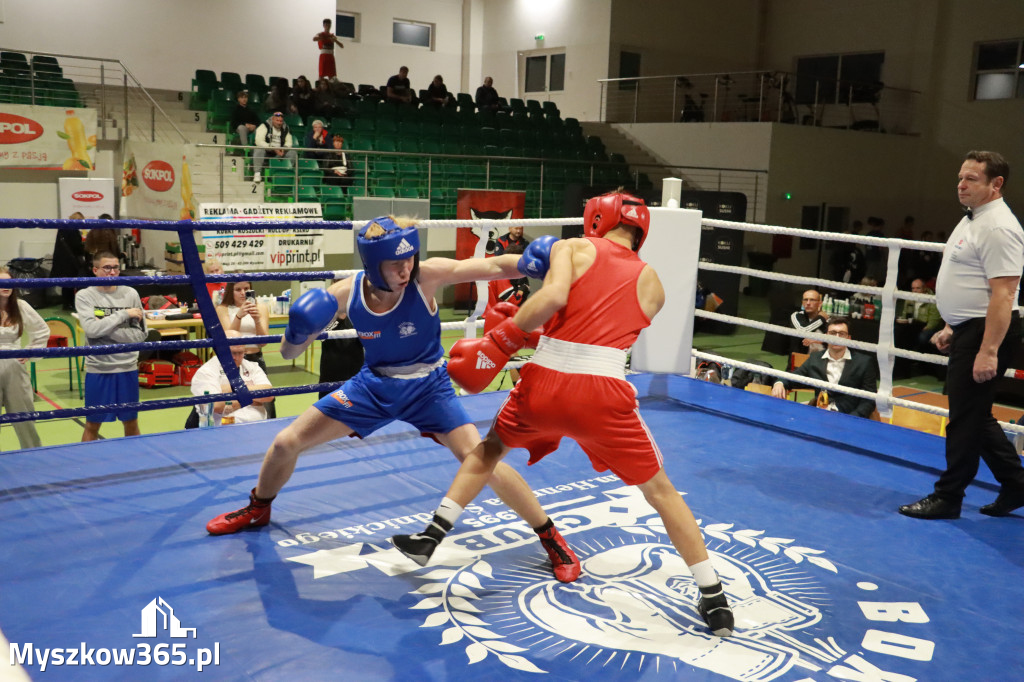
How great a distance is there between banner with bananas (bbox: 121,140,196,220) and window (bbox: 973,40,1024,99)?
12465 mm

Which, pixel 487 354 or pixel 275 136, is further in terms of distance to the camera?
pixel 275 136

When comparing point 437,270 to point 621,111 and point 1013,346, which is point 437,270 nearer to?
point 1013,346

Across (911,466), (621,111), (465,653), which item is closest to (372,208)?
(911,466)

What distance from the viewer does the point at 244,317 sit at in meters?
5.24

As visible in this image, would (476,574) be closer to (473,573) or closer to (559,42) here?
(473,573)

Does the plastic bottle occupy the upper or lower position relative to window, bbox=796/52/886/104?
lower

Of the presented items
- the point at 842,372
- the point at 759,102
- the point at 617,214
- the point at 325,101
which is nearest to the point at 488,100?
the point at 325,101

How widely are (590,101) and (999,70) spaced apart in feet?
22.8

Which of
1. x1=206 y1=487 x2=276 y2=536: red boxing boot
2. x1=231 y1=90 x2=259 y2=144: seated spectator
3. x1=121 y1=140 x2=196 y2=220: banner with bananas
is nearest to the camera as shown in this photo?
x1=206 y1=487 x2=276 y2=536: red boxing boot

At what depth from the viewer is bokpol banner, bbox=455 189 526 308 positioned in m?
11.2

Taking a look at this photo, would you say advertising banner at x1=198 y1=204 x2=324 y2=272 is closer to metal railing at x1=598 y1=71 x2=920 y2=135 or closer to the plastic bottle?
the plastic bottle

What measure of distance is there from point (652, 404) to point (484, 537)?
6.35 feet

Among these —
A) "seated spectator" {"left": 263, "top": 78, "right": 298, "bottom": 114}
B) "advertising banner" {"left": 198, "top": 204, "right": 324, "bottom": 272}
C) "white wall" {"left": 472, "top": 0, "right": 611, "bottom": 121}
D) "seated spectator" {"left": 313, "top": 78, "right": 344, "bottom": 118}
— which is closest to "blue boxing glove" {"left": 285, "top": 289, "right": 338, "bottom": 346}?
"advertising banner" {"left": 198, "top": 204, "right": 324, "bottom": 272}

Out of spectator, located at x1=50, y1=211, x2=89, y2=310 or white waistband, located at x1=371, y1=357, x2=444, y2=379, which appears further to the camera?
spectator, located at x1=50, y1=211, x2=89, y2=310
